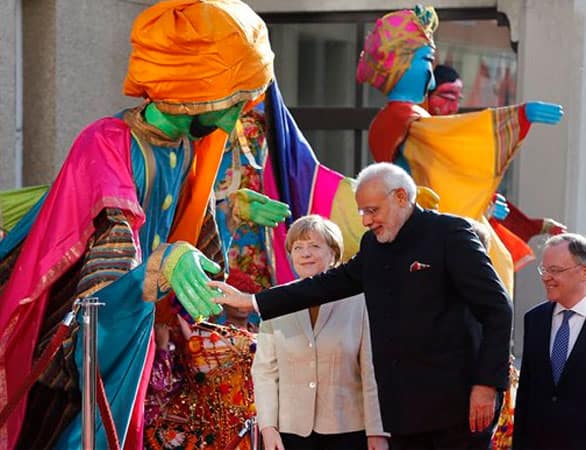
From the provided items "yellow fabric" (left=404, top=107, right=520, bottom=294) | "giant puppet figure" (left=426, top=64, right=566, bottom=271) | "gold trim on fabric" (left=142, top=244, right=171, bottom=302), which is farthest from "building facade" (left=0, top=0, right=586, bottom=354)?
"gold trim on fabric" (left=142, top=244, right=171, bottom=302)

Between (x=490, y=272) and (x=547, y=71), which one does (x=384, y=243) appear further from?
(x=547, y=71)

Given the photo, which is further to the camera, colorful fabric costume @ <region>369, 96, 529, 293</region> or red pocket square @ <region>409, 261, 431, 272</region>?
colorful fabric costume @ <region>369, 96, 529, 293</region>

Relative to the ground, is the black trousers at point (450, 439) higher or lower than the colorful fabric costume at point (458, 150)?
lower

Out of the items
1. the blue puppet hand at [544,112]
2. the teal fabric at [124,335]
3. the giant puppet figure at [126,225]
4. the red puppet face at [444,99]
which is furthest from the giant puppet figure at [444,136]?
the teal fabric at [124,335]

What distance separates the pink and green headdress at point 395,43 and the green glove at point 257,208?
186 cm

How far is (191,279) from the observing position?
5613mm

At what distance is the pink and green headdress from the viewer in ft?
27.1

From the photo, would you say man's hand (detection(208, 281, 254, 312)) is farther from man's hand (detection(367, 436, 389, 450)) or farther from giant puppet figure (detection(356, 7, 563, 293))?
giant puppet figure (detection(356, 7, 563, 293))

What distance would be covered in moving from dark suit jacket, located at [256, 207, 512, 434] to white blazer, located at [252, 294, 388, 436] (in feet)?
0.73

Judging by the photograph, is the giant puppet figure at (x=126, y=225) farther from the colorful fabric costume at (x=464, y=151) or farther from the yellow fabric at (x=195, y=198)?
the colorful fabric costume at (x=464, y=151)

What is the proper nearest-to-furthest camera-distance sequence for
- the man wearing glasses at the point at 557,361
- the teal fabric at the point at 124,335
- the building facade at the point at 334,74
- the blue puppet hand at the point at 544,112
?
the man wearing glasses at the point at 557,361 < the teal fabric at the point at 124,335 < the blue puppet hand at the point at 544,112 < the building facade at the point at 334,74

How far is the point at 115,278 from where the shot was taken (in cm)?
585

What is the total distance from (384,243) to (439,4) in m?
5.62

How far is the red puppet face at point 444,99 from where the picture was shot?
9445mm
